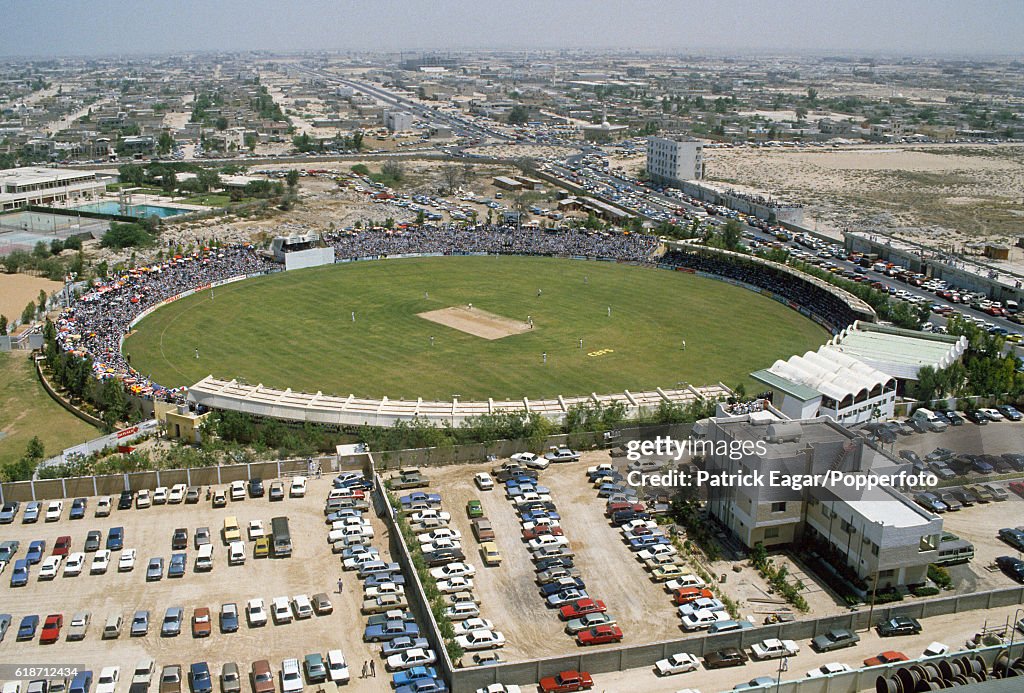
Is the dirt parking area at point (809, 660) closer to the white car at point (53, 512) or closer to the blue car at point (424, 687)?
the blue car at point (424, 687)

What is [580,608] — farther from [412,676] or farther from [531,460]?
[531,460]

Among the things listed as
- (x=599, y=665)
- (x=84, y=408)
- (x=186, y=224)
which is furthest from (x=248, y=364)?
(x=186, y=224)

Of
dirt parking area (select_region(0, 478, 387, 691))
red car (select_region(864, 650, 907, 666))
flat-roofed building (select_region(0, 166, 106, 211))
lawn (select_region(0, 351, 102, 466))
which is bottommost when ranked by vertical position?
lawn (select_region(0, 351, 102, 466))

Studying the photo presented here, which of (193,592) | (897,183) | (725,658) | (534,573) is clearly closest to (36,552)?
(193,592)

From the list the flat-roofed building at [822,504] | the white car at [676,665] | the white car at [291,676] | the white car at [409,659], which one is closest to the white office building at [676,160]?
the flat-roofed building at [822,504]

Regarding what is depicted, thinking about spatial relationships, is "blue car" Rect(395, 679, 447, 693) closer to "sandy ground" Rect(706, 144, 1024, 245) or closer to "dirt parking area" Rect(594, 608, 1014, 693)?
"dirt parking area" Rect(594, 608, 1014, 693)

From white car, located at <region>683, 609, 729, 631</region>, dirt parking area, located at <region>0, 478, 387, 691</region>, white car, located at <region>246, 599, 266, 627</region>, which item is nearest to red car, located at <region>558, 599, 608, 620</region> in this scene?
white car, located at <region>683, 609, 729, 631</region>

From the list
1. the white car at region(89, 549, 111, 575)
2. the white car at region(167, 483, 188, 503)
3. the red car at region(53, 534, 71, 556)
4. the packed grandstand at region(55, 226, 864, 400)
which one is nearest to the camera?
the white car at region(89, 549, 111, 575)

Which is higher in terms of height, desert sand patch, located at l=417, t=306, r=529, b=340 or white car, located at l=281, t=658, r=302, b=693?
desert sand patch, located at l=417, t=306, r=529, b=340
